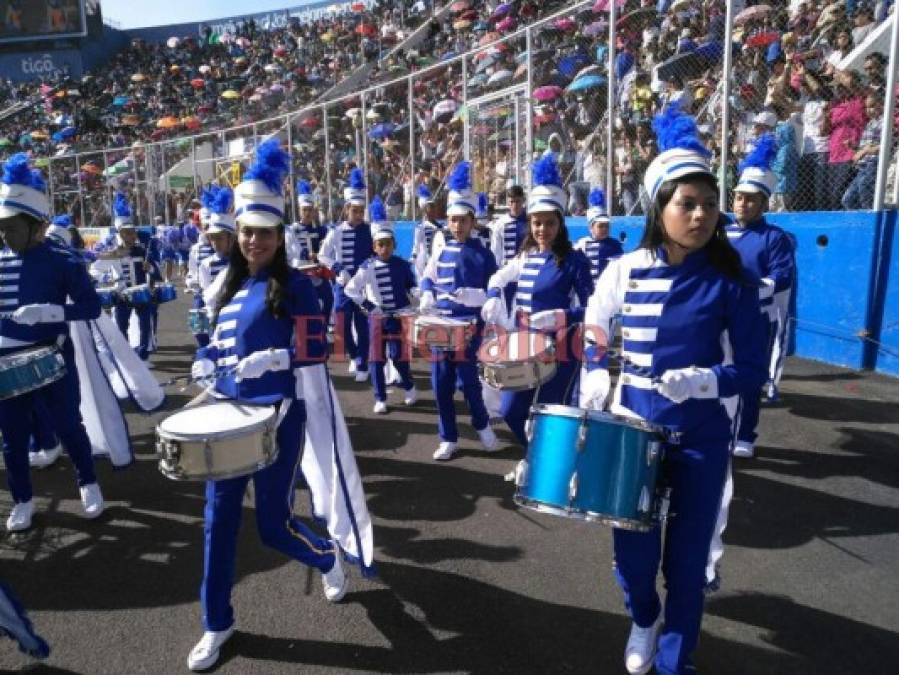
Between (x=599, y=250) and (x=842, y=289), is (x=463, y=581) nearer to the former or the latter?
(x=599, y=250)

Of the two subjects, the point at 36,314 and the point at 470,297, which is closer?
the point at 36,314

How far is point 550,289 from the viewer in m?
4.75

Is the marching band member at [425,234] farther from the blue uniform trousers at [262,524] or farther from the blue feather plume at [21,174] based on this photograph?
the blue uniform trousers at [262,524]

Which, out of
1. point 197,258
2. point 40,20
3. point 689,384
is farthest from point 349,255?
point 40,20

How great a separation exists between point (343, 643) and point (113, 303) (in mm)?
6379

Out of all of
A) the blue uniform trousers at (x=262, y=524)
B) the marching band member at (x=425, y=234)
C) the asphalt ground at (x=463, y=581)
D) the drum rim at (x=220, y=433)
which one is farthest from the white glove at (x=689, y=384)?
the marching band member at (x=425, y=234)

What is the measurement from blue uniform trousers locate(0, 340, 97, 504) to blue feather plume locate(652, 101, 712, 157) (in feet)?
12.6

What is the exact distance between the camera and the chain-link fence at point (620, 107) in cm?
786

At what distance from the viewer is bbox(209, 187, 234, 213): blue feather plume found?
565cm

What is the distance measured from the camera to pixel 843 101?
767 centimetres

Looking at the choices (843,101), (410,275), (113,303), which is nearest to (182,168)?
(113,303)

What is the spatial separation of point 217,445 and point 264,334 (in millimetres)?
581

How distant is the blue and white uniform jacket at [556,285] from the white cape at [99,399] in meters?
3.05

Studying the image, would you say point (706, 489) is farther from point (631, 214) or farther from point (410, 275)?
point (631, 214)
